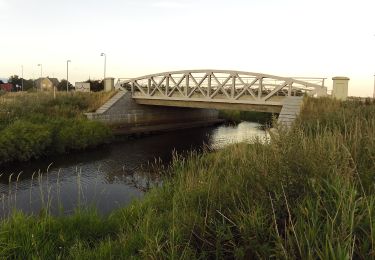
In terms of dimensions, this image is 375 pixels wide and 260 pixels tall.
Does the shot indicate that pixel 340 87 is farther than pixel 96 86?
No

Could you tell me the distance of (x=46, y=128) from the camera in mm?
17469

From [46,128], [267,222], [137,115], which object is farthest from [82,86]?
[267,222]

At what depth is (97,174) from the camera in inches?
522

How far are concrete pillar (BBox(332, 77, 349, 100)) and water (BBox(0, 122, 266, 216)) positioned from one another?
5564 millimetres

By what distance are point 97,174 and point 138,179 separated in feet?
7.11

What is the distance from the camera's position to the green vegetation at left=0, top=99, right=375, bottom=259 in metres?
2.65

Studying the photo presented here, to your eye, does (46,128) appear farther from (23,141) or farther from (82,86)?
(82,86)

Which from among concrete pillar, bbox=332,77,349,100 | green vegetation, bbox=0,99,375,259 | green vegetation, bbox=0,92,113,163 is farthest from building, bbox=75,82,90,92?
green vegetation, bbox=0,99,375,259

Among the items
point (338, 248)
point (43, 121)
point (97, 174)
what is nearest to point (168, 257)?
point (338, 248)

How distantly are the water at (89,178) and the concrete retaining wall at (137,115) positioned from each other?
2.82 metres

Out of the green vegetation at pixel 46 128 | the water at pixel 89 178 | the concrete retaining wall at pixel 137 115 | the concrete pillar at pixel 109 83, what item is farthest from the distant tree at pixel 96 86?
the water at pixel 89 178

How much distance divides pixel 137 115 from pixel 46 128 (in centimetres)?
1025

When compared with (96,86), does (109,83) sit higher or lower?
higher

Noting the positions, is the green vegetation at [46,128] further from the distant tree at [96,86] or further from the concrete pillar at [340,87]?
the concrete pillar at [340,87]
